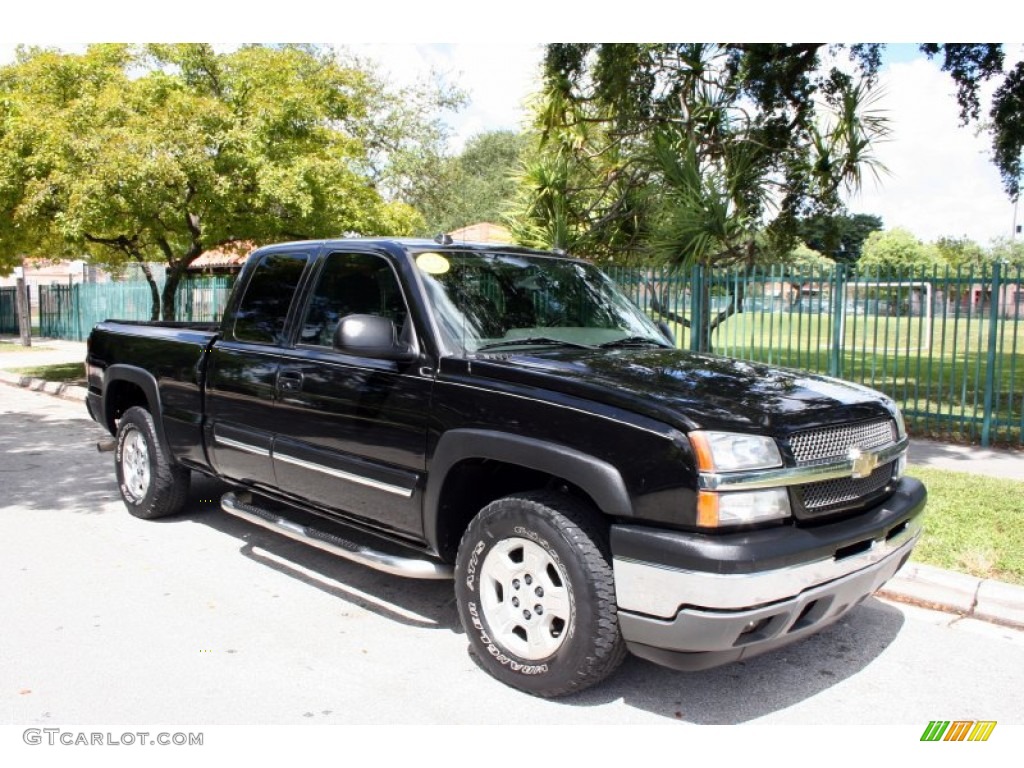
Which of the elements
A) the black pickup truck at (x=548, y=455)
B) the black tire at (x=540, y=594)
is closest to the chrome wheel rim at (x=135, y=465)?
the black pickup truck at (x=548, y=455)

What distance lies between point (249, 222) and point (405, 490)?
36.0ft

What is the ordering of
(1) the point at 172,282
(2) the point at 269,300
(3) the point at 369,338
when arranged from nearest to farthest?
(3) the point at 369,338
(2) the point at 269,300
(1) the point at 172,282

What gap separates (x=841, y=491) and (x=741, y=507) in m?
0.65

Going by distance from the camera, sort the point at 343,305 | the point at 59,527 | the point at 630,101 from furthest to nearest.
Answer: the point at 630,101 → the point at 59,527 → the point at 343,305

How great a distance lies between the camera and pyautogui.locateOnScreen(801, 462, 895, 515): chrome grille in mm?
3439

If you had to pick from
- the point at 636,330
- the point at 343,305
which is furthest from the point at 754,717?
the point at 343,305

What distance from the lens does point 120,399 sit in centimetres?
684

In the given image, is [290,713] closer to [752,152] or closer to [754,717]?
[754,717]

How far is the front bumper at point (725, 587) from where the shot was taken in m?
3.10

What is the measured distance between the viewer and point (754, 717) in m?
3.58

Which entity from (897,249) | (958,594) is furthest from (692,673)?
(897,249)

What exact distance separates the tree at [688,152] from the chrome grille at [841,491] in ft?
25.7

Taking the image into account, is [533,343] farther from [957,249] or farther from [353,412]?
[957,249]

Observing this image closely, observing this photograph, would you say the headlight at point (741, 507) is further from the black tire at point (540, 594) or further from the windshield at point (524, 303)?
the windshield at point (524, 303)
